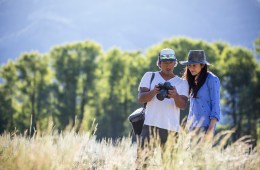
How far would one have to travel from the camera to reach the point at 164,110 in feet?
19.2

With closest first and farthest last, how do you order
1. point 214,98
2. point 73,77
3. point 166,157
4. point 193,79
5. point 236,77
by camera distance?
1. point 166,157
2. point 214,98
3. point 193,79
4. point 236,77
5. point 73,77

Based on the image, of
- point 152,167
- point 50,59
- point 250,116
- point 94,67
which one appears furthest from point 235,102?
point 152,167

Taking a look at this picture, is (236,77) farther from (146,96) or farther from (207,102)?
(146,96)

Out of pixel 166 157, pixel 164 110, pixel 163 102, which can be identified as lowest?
pixel 166 157

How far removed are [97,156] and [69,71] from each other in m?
33.2

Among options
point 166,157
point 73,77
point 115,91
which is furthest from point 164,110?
point 73,77

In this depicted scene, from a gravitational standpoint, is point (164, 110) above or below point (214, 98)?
below

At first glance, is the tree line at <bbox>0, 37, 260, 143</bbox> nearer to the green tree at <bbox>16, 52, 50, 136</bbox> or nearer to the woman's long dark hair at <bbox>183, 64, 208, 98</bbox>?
the green tree at <bbox>16, 52, 50, 136</bbox>

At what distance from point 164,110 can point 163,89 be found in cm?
34

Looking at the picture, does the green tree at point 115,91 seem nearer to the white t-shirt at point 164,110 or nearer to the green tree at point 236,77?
the green tree at point 236,77

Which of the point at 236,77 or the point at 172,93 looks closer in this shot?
the point at 172,93

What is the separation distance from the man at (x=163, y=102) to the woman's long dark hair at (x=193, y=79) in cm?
11

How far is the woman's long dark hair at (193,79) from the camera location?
234 inches

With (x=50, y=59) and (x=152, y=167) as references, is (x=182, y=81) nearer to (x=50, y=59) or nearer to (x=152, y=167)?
(x=152, y=167)
